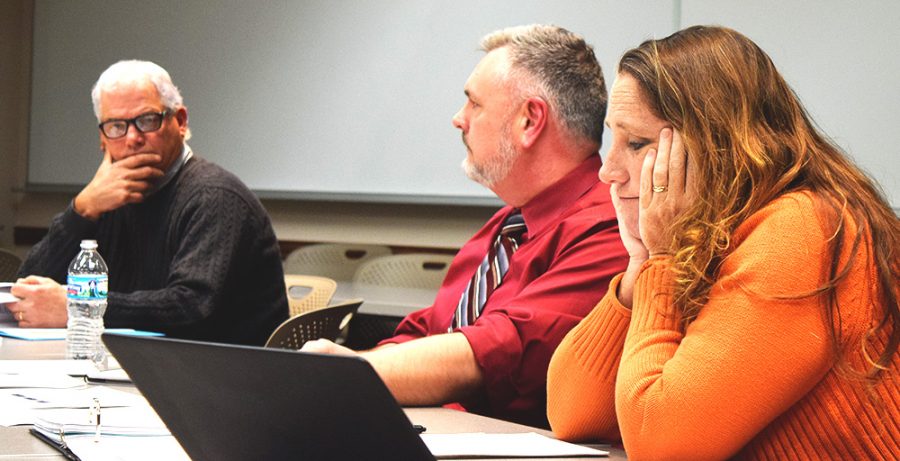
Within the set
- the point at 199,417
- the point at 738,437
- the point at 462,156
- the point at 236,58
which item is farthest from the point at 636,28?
the point at 199,417

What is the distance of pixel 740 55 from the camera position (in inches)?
56.7

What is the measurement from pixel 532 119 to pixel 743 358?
1095 mm

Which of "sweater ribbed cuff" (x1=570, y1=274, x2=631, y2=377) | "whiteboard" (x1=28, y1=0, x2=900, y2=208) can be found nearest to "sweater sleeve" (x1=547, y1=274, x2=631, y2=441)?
"sweater ribbed cuff" (x1=570, y1=274, x2=631, y2=377)

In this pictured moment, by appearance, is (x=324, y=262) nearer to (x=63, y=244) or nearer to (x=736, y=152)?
(x=63, y=244)

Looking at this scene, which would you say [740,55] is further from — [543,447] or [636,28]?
[636,28]

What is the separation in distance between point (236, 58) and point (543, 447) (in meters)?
4.48

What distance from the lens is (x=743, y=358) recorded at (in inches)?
49.6

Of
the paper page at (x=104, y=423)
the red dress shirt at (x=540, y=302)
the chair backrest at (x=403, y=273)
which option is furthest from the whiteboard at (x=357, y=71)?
the paper page at (x=104, y=423)

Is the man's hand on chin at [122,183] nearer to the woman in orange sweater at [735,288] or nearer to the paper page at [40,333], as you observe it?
the paper page at [40,333]

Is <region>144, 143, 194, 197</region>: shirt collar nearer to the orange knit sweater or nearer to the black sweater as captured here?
the black sweater

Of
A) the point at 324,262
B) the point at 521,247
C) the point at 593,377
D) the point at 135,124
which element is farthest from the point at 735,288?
the point at 324,262

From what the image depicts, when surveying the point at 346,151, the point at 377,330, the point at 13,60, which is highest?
the point at 13,60

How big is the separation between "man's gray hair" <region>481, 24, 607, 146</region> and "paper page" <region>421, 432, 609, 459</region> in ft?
3.02

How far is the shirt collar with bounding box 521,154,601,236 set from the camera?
7.30 feet
